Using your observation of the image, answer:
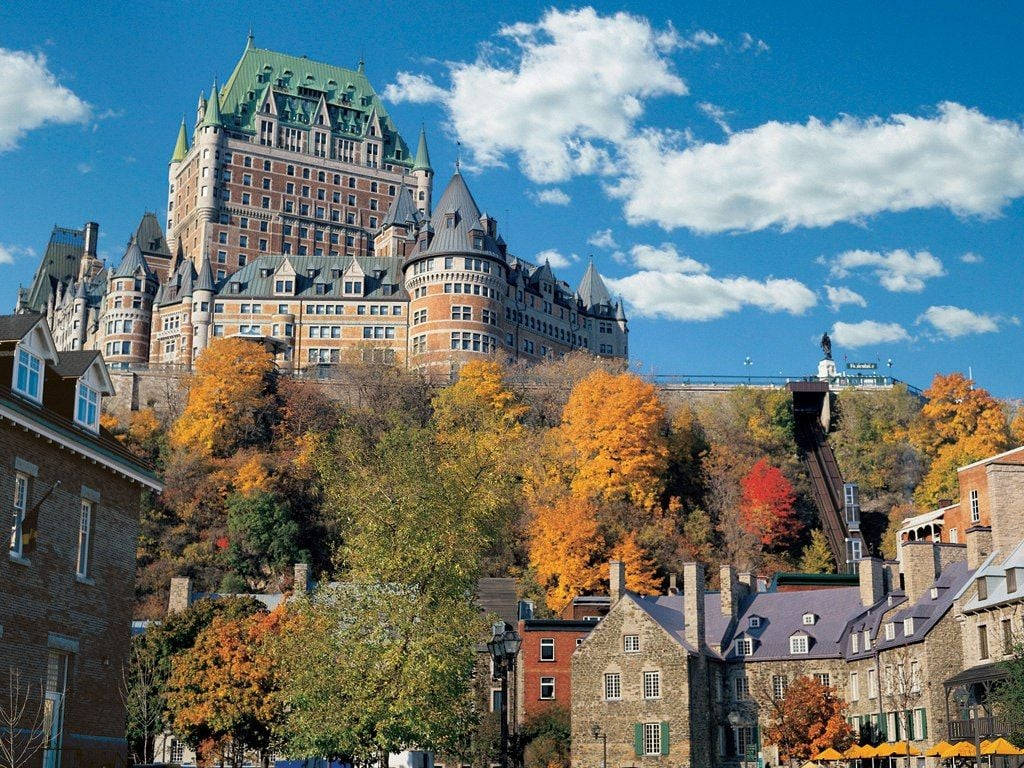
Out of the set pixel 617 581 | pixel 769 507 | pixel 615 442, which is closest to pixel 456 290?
pixel 615 442

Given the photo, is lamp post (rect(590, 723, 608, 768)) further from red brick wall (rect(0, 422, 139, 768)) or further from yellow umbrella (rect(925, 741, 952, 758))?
red brick wall (rect(0, 422, 139, 768))

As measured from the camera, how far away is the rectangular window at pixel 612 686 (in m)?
63.4

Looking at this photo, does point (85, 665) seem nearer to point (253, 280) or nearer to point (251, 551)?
point (251, 551)

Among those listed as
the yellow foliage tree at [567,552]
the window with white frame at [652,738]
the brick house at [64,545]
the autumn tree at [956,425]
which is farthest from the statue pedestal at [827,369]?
the brick house at [64,545]

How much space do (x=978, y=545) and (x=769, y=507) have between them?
37.4 metres

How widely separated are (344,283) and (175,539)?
4337cm

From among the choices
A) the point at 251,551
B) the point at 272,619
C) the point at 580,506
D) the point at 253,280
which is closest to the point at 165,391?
the point at 253,280

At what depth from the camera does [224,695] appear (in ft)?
186

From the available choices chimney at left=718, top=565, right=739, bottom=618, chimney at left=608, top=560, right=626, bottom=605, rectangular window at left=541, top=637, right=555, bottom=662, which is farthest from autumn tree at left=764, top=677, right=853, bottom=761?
rectangular window at left=541, top=637, right=555, bottom=662

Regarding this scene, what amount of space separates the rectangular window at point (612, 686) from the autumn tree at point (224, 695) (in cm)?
1531

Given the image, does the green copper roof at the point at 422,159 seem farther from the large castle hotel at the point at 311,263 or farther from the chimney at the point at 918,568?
the chimney at the point at 918,568

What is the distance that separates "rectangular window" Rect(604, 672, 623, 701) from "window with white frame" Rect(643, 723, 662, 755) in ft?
5.90

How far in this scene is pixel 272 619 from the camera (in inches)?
2441

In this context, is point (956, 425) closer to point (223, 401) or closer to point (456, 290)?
point (456, 290)
